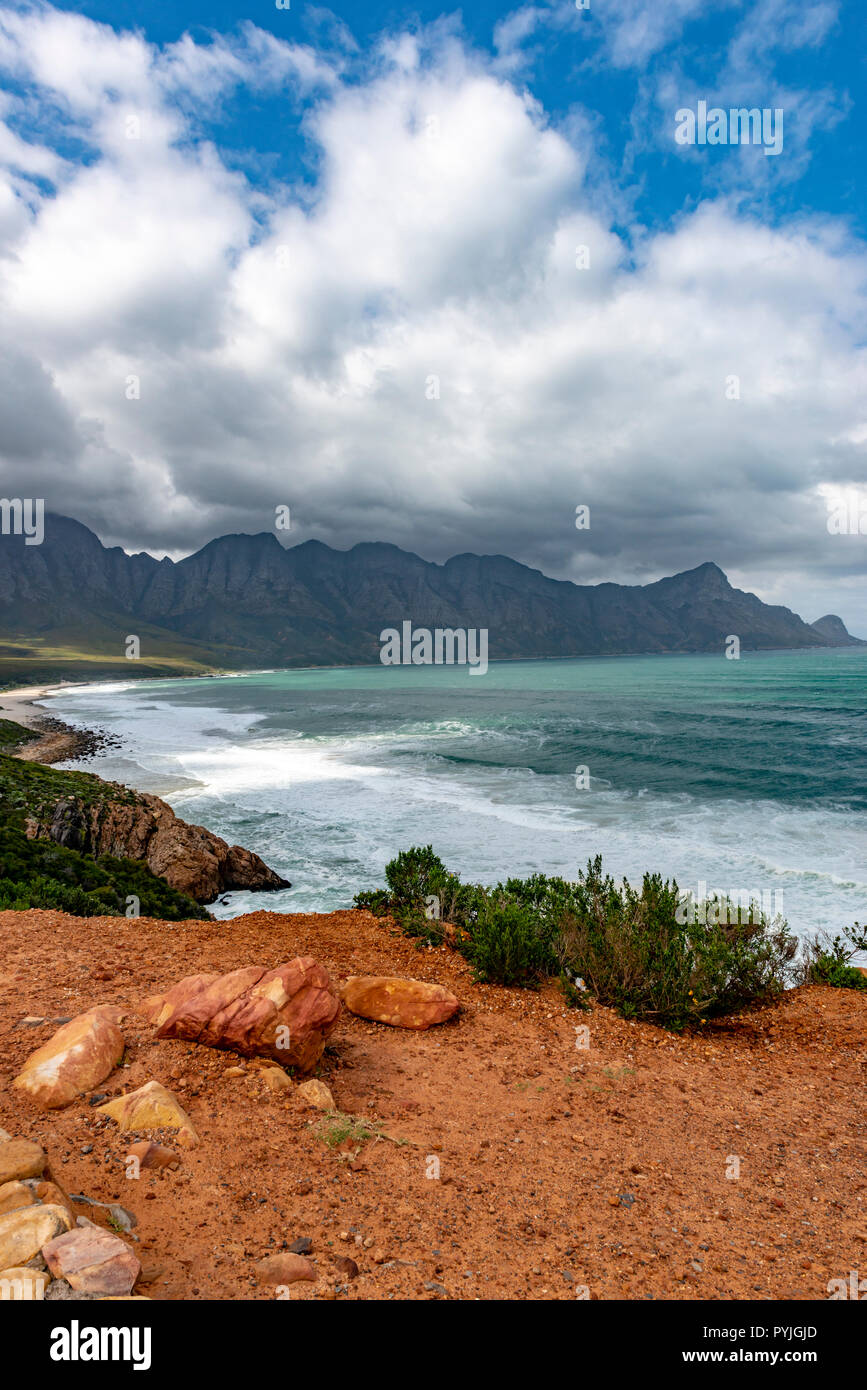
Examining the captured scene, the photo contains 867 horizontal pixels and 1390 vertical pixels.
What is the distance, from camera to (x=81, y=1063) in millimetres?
5277

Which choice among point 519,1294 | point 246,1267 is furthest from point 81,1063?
point 519,1294

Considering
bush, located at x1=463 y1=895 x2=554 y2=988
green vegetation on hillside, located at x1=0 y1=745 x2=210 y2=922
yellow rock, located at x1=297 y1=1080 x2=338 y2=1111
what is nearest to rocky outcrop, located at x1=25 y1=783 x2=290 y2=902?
green vegetation on hillside, located at x1=0 y1=745 x2=210 y2=922

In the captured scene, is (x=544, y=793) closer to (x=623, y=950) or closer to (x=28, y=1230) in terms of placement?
(x=623, y=950)

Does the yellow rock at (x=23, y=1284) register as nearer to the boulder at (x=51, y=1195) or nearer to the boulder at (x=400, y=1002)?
the boulder at (x=51, y=1195)

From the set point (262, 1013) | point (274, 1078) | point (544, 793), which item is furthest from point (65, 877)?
point (544, 793)

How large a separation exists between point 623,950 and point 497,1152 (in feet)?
13.6

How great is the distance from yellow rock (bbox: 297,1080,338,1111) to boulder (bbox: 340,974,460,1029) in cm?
200

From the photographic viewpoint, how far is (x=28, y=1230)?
3.12m

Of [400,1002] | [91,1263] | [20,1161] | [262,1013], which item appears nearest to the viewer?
[91,1263]

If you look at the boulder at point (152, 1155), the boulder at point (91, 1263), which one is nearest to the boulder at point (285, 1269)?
the boulder at point (91, 1263)

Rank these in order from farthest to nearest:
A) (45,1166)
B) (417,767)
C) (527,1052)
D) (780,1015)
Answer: (417,767) < (780,1015) < (527,1052) < (45,1166)
